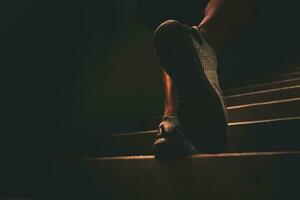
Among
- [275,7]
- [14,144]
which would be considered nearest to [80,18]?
[14,144]

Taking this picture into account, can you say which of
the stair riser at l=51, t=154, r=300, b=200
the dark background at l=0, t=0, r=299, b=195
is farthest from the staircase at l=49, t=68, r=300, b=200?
the dark background at l=0, t=0, r=299, b=195

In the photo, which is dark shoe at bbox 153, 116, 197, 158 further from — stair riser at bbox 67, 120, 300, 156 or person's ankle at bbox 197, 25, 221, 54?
person's ankle at bbox 197, 25, 221, 54

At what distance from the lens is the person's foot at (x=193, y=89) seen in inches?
33.8

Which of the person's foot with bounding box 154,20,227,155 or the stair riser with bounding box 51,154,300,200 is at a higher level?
the person's foot with bounding box 154,20,227,155

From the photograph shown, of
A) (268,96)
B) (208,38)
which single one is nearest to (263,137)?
(208,38)

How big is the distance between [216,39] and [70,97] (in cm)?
158

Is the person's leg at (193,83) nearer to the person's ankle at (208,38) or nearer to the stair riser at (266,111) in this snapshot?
the person's ankle at (208,38)

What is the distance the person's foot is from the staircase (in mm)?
96

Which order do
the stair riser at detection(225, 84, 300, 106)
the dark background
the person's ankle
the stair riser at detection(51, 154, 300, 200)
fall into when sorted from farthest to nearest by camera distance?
1. the dark background
2. the stair riser at detection(225, 84, 300, 106)
3. the person's ankle
4. the stair riser at detection(51, 154, 300, 200)

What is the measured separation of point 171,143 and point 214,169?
19 cm

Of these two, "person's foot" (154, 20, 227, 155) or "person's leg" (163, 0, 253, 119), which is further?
"person's leg" (163, 0, 253, 119)

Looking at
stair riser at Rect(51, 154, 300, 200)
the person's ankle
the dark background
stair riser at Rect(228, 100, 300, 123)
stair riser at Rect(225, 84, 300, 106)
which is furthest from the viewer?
the dark background

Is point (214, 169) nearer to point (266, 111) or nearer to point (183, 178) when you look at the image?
point (183, 178)

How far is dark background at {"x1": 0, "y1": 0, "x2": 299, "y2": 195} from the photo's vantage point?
186 cm
